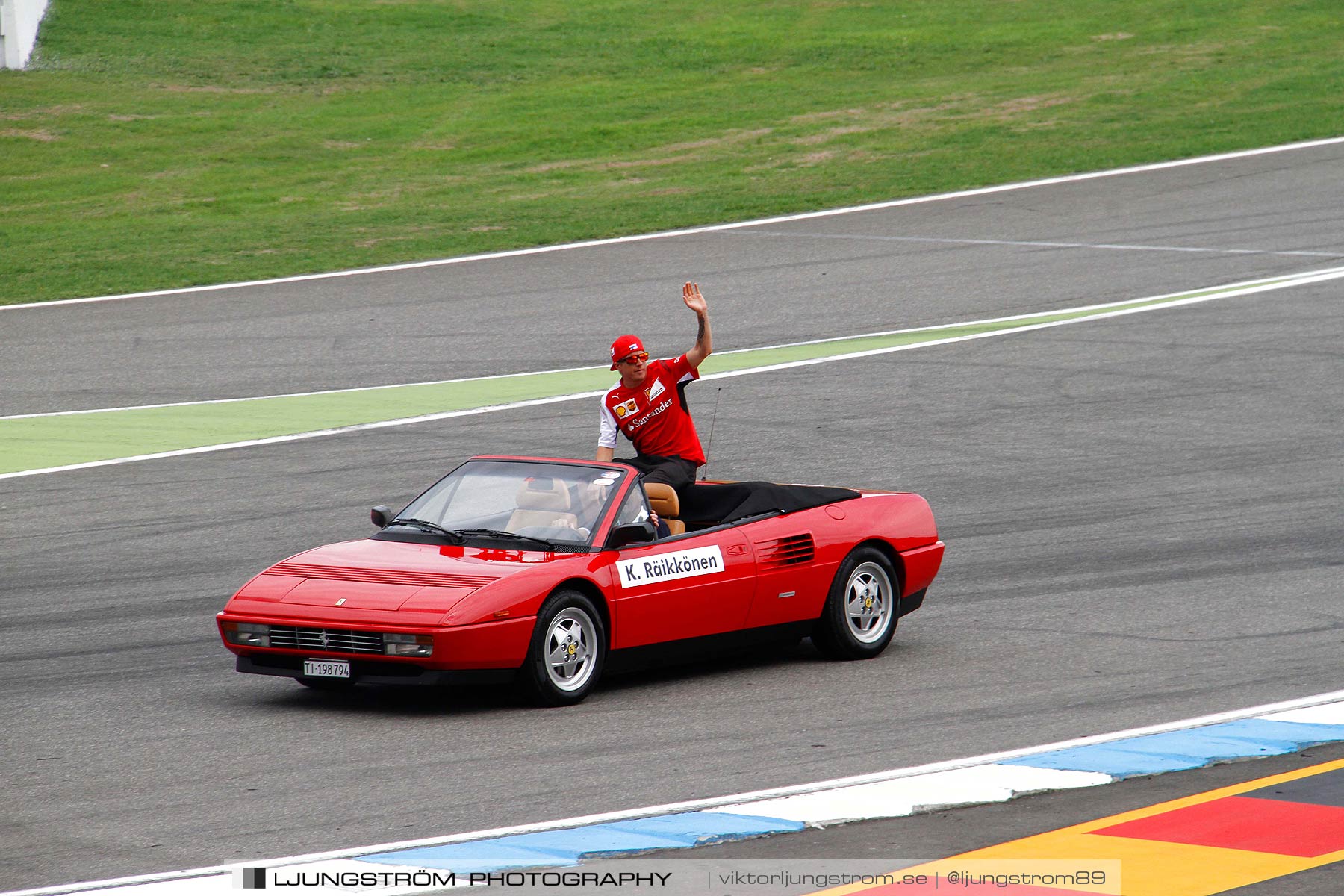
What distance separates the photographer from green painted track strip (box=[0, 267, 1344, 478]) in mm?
15891

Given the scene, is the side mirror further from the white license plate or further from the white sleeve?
the white license plate

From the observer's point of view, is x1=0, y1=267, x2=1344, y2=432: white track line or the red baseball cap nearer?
the red baseball cap

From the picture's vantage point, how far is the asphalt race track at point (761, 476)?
7.80m

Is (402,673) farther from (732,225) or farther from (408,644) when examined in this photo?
(732,225)

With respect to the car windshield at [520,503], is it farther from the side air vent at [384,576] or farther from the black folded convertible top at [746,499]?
the black folded convertible top at [746,499]

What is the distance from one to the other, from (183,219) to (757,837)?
22613mm

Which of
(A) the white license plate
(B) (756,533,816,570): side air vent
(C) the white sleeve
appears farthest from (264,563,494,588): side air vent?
(C) the white sleeve

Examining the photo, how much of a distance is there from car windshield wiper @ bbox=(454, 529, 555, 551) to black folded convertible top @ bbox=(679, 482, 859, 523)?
1335 millimetres

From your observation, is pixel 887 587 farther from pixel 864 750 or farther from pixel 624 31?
pixel 624 31

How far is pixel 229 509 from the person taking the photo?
1381 centimetres

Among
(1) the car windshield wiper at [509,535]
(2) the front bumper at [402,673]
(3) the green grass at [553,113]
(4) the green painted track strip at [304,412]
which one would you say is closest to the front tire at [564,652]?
(2) the front bumper at [402,673]

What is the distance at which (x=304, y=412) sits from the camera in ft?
56.7

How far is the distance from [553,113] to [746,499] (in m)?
25.0

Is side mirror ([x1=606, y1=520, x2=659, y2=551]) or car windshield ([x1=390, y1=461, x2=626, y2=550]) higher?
car windshield ([x1=390, y1=461, x2=626, y2=550])
